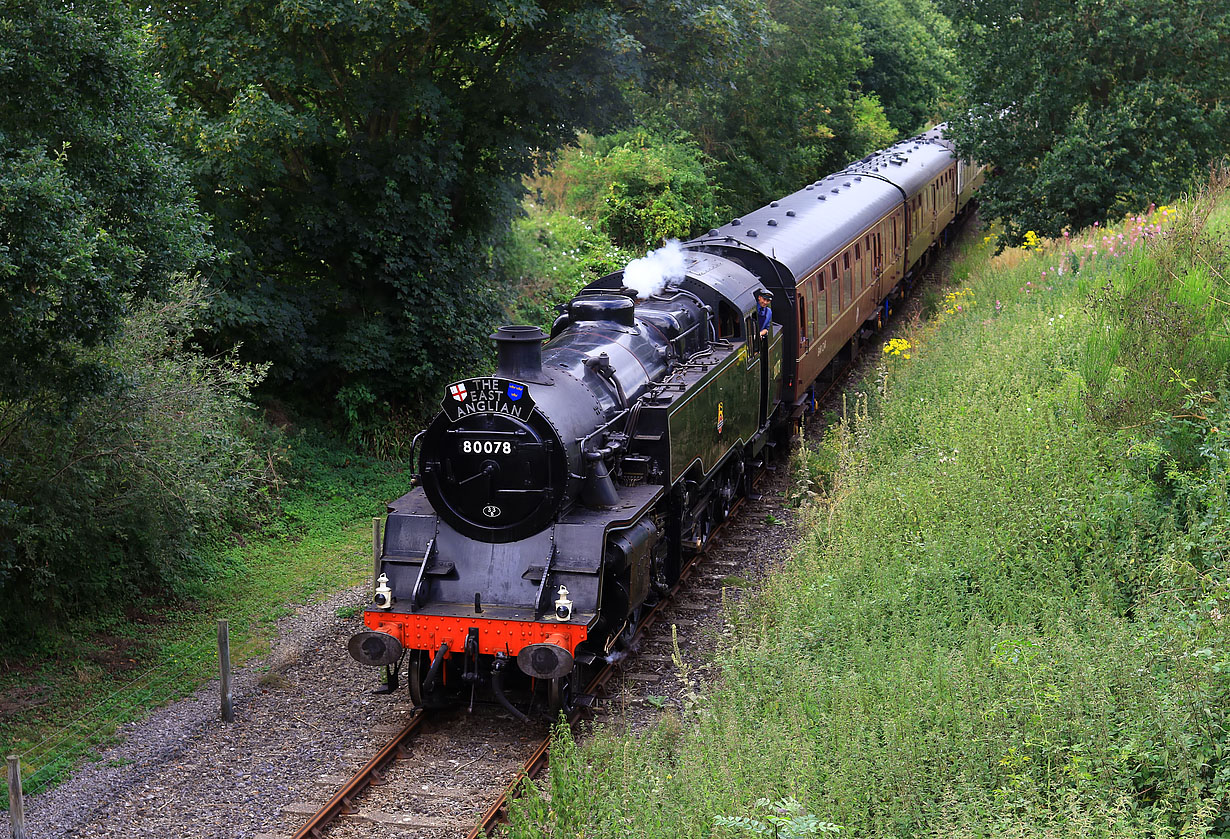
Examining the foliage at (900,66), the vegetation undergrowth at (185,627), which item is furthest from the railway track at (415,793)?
the foliage at (900,66)

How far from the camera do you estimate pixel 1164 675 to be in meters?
5.88

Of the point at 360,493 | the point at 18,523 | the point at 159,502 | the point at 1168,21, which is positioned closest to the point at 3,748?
the point at 18,523

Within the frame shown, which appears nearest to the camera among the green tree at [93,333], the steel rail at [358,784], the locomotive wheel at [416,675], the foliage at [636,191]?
the steel rail at [358,784]

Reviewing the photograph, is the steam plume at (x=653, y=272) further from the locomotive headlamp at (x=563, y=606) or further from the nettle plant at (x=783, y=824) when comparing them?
the nettle plant at (x=783, y=824)

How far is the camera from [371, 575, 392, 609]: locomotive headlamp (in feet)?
28.0

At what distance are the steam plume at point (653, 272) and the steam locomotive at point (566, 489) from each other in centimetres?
5

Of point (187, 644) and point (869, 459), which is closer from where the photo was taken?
point (187, 644)

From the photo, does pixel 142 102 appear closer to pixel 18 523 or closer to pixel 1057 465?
pixel 18 523

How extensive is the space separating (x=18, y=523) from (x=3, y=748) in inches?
77.6

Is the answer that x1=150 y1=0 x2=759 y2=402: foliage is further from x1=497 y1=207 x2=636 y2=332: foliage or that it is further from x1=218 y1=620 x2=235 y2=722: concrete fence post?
x1=218 y1=620 x2=235 y2=722: concrete fence post

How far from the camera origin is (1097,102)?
1883 cm

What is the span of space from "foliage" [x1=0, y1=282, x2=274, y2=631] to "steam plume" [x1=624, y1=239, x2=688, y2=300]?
14.5 feet

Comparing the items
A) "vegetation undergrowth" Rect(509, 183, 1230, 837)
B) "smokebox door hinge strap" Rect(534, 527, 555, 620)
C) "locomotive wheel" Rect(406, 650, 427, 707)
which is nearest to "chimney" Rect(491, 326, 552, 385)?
"smokebox door hinge strap" Rect(534, 527, 555, 620)

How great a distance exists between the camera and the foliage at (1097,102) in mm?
17516
